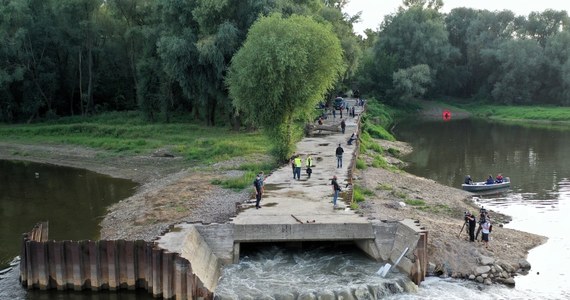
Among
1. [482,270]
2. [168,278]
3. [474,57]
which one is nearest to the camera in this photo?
[168,278]

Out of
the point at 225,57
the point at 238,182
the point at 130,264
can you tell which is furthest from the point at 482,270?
the point at 225,57

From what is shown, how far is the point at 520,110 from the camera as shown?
342 ft

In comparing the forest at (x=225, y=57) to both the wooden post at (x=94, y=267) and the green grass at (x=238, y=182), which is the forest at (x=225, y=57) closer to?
the green grass at (x=238, y=182)

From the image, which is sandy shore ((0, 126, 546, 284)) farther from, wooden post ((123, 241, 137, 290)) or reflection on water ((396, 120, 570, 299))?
wooden post ((123, 241, 137, 290))

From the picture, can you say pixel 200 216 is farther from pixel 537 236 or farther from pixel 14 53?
pixel 14 53

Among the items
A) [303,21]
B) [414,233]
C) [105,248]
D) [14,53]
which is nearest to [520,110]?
[303,21]

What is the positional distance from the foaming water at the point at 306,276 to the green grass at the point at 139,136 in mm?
24953

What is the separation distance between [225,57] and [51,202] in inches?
1042

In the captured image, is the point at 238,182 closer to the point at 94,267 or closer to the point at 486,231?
the point at 94,267

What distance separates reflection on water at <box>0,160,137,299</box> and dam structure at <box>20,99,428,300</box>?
1.12 m

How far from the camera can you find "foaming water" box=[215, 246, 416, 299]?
2223 cm

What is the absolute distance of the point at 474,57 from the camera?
11919 cm

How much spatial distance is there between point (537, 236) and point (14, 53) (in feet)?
222

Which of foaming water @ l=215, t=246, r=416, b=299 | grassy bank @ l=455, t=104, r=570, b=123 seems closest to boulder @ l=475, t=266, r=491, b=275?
foaming water @ l=215, t=246, r=416, b=299
